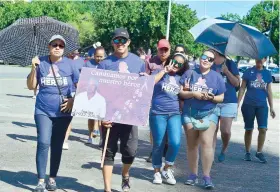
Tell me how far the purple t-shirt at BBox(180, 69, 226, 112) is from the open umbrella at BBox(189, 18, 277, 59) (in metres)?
1.13

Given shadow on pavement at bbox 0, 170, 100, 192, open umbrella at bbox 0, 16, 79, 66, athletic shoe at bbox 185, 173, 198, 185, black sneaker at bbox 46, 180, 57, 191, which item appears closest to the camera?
black sneaker at bbox 46, 180, 57, 191

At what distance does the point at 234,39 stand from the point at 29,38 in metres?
3.14

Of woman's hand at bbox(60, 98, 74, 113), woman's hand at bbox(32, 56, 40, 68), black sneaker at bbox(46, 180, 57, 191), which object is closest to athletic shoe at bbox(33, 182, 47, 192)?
black sneaker at bbox(46, 180, 57, 191)

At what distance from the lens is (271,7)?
278 ft

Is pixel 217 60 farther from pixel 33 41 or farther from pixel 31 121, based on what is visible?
pixel 31 121

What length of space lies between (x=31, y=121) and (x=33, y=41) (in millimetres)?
6084

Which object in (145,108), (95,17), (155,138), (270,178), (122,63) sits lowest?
(270,178)

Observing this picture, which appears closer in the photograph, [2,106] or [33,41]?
[33,41]

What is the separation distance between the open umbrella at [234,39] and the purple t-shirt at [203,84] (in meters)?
1.13

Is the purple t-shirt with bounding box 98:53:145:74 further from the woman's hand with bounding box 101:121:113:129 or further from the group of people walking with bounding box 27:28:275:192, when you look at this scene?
the woman's hand with bounding box 101:121:113:129

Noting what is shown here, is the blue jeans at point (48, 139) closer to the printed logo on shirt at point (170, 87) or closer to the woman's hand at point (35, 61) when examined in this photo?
the woman's hand at point (35, 61)

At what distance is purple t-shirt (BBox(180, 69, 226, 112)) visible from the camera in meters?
6.97

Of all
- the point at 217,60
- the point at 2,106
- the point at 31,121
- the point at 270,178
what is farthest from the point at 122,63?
the point at 2,106

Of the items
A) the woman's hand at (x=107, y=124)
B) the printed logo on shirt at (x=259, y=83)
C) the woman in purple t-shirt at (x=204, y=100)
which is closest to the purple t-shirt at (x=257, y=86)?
the printed logo on shirt at (x=259, y=83)
